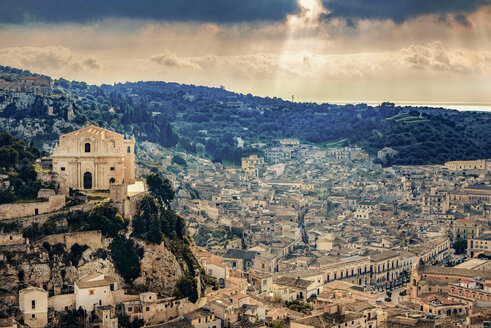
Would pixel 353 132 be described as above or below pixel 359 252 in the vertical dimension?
above

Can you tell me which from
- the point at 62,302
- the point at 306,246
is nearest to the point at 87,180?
the point at 62,302

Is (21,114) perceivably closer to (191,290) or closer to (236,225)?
(236,225)

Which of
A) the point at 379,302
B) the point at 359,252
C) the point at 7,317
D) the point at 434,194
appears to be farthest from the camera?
the point at 434,194

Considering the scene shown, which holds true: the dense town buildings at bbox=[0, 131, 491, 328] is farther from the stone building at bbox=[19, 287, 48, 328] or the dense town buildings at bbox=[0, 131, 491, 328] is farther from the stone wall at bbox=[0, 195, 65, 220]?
the stone wall at bbox=[0, 195, 65, 220]

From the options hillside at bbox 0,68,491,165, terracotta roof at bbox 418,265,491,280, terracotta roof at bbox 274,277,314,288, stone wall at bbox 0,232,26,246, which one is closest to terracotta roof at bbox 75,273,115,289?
stone wall at bbox 0,232,26,246

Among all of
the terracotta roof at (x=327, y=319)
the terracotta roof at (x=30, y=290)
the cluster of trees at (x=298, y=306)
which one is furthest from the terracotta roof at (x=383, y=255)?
the terracotta roof at (x=30, y=290)

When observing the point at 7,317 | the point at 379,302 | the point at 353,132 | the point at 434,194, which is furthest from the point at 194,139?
the point at 7,317

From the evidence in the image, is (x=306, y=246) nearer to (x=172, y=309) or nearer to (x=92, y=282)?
(x=172, y=309)
